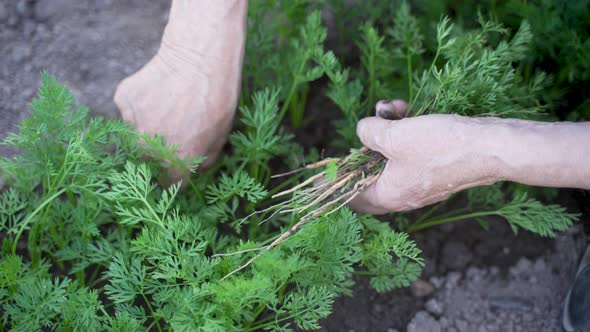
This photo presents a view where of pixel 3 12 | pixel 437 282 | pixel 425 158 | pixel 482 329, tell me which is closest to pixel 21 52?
pixel 3 12

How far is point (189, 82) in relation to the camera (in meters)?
1.27

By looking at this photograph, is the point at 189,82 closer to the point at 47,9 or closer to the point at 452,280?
the point at 47,9

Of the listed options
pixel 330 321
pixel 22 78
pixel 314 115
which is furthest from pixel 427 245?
pixel 22 78

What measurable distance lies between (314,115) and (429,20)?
16.8 inches

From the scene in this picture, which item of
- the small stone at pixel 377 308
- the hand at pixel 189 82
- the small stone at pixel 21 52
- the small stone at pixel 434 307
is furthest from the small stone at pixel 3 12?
the small stone at pixel 434 307

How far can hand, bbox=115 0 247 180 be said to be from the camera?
1.23m

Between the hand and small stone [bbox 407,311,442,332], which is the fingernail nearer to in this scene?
the hand

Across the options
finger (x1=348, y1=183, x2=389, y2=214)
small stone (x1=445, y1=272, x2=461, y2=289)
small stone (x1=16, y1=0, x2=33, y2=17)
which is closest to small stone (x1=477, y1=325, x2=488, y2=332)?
small stone (x1=445, y1=272, x2=461, y2=289)

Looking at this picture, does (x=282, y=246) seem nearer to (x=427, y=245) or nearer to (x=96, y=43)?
(x=427, y=245)

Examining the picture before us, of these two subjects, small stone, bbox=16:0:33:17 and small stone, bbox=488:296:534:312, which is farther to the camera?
small stone, bbox=16:0:33:17

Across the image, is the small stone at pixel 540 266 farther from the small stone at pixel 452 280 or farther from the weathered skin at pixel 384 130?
the weathered skin at pixel 384 130

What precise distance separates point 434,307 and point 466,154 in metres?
0.55

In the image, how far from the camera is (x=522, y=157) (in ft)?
3.12

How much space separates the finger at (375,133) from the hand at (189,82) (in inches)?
12.8
